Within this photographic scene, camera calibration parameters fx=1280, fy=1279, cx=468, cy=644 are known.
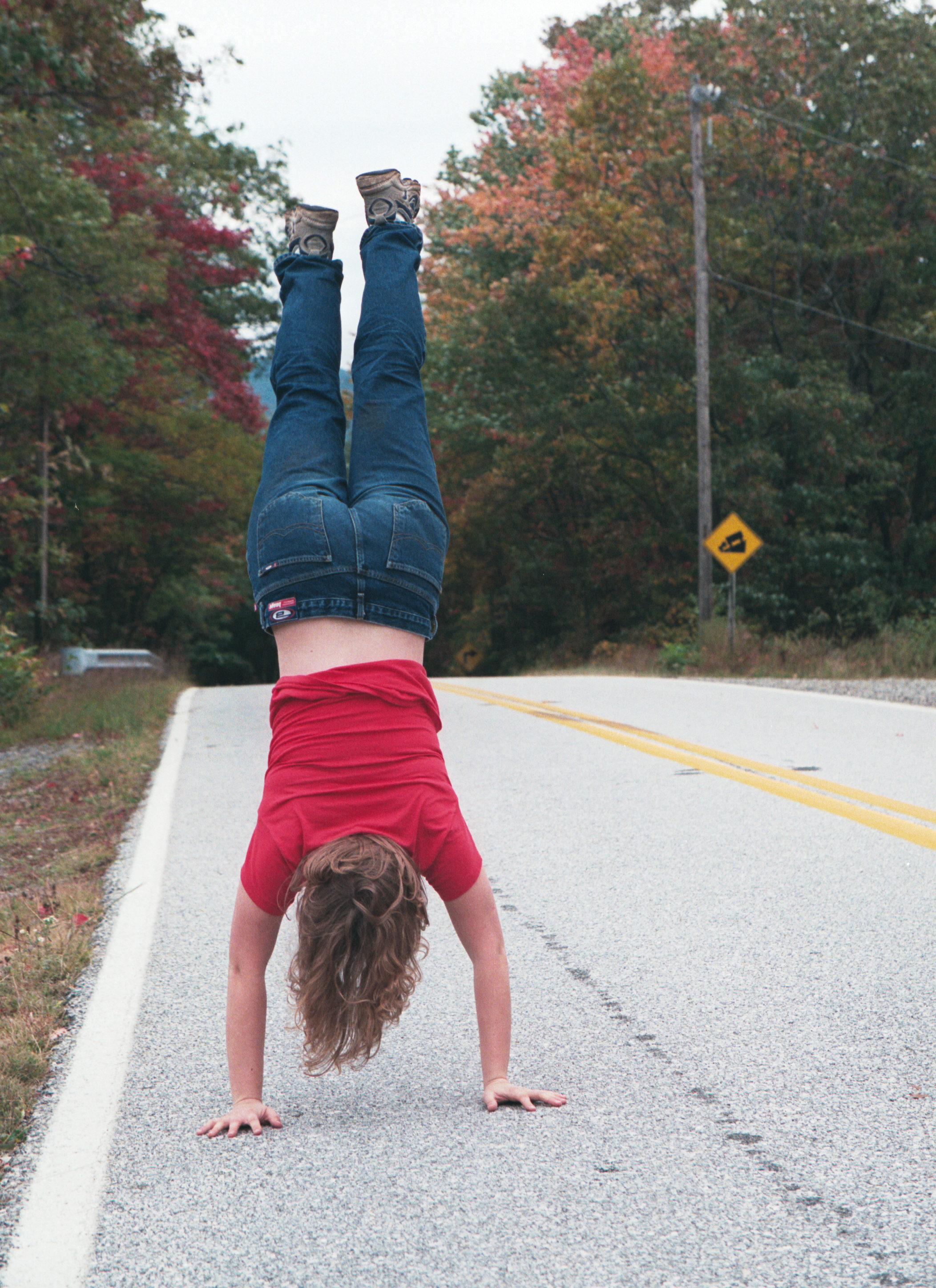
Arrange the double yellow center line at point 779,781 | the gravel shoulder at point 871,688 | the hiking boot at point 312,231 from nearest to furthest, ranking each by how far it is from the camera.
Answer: the hiking boot at point 312,231, the double yellow center line at point 779,781, the gravel shoulder at point 871,688

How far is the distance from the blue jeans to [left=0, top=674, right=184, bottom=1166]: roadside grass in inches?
58.3

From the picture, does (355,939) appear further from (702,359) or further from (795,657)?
(702,359)

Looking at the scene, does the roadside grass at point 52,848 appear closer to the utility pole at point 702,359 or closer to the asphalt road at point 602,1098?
the asphalt road at point 602,1098

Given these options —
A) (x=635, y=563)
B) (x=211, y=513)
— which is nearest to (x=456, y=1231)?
(x=211, y=513)

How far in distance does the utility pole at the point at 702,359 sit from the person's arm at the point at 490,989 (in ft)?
72.3

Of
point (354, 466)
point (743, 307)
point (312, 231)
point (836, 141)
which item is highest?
point (836, 141)

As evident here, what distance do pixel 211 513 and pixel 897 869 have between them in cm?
2543

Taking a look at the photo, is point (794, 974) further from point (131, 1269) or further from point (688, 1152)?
point (131, 1269)

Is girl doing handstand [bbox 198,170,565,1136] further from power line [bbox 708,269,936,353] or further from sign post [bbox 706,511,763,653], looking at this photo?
power line [bbox 708,269,936,353]

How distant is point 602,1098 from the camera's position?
11.1 feet

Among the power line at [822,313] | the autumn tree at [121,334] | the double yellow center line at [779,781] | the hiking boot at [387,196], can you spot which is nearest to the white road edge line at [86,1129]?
the hiking boot at [387,196]

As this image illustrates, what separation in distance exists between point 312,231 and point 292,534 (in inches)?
54.2

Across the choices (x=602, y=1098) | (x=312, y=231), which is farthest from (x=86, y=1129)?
(x=312, y=231)

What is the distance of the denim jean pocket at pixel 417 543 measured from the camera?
11.8ft
